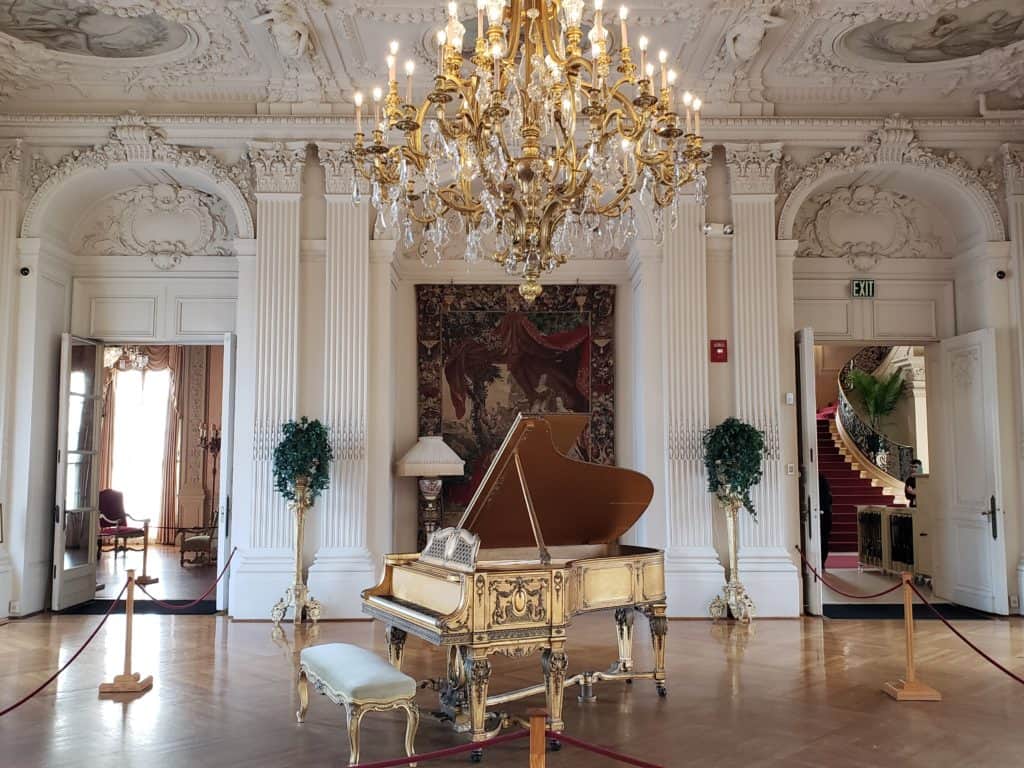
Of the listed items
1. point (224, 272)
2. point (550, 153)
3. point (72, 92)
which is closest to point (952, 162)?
point (550, 153)

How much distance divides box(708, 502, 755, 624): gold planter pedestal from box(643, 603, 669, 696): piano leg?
2368mm

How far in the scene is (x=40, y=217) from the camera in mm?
7746

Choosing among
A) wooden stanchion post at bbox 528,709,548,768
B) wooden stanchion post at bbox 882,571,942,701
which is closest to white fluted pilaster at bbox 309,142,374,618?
wooden stanchion post at bbox 882,571,942,701

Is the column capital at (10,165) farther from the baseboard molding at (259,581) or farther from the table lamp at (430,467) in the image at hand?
the table lamp at (430,467)

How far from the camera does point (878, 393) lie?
15242 millimetres

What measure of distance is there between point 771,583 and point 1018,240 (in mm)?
3938

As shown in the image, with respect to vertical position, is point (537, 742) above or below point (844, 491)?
below

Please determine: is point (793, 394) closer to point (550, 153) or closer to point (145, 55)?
point (550, 153)

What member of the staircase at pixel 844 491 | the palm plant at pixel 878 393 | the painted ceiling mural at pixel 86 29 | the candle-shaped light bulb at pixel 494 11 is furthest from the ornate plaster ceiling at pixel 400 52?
the palm plant at pixel 878 393

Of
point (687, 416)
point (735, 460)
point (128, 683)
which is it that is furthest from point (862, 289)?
point (128, 683)

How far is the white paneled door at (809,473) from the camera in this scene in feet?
24.9

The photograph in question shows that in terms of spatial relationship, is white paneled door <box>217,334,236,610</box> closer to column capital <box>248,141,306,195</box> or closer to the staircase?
column capital <box>248,141,306,195</box>

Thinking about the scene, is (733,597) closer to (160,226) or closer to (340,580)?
(340,580)

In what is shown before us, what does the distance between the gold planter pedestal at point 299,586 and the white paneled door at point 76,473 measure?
2.24 metres
